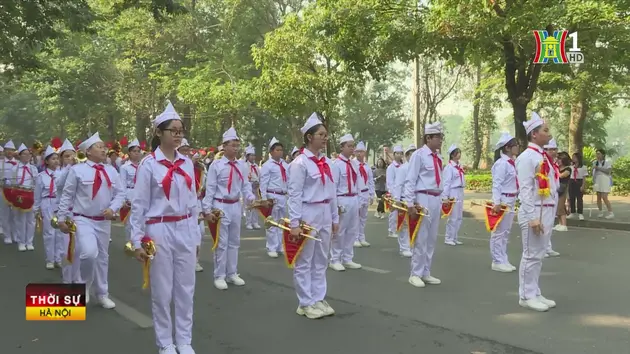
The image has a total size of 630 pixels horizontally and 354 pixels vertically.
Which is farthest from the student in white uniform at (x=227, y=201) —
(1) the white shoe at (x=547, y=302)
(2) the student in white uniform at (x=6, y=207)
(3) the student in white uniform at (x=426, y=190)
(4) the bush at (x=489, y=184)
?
(4) the bush at (x=489, y=184)

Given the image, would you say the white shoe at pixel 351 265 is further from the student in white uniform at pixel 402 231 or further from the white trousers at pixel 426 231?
the white trousers at pixel 426 231

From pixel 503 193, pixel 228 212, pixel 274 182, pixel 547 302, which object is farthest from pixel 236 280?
pixel 503 193

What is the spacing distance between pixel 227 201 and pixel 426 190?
2.67 m

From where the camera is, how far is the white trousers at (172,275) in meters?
4.63

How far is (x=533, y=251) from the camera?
6.27m

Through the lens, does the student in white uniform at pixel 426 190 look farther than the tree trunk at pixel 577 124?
No

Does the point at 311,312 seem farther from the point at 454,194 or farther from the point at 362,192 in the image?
the point at 454,194

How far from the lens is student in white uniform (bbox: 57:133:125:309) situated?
6414 millimetres

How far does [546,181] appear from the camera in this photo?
620cm

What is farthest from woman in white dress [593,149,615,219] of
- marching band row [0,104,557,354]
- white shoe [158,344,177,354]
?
white shoe [158,344,177,354]

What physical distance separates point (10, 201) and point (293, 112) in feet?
43.6

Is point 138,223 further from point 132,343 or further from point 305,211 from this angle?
point 305,211

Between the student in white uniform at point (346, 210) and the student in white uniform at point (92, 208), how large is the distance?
12.0ft

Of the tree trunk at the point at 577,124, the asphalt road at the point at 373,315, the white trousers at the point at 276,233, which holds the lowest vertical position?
the asphalt road at the point at 373,315
